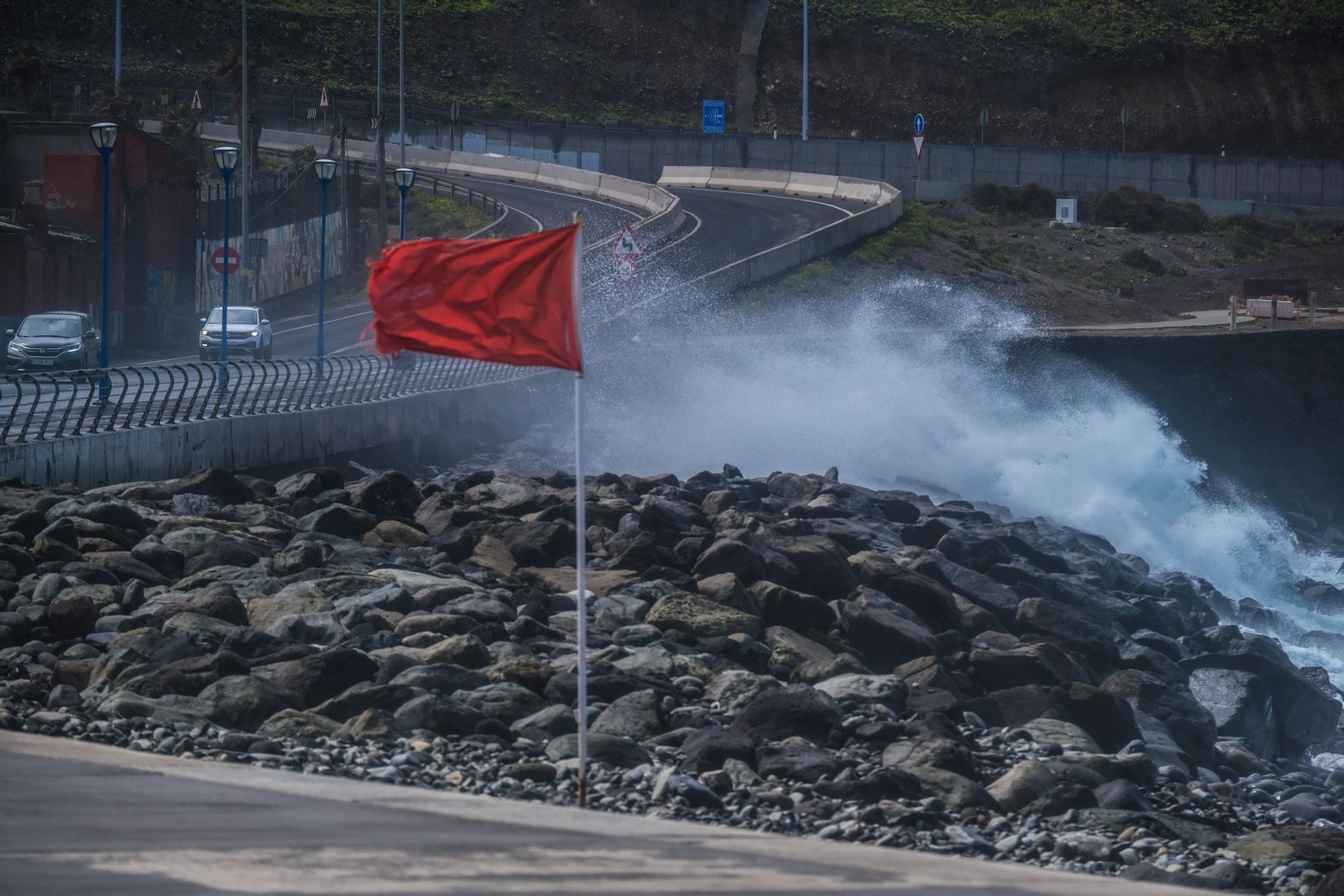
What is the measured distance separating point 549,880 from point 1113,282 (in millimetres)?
49721

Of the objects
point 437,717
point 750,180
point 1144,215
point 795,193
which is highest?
point 750,180

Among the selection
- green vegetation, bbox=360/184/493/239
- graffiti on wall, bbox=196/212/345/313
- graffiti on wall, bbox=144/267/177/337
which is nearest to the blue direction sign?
green vegetation, bbox=360/184/493/239

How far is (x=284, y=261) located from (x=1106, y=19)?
204 ft

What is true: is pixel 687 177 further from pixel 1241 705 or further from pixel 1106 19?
pixel 1241 705

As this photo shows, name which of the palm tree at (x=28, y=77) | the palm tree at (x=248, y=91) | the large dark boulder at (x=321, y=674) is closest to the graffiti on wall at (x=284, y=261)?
the palm tree at (x=248, y=91)

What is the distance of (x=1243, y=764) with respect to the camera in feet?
46.6

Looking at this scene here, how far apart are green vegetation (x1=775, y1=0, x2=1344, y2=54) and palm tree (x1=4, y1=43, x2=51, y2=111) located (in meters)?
48.6

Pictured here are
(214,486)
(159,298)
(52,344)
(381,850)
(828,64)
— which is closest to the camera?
(381,850)

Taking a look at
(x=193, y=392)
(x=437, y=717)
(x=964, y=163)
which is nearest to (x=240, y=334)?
(x=193, y=392)

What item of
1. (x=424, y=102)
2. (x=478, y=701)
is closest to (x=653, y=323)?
(x=478, y=701)

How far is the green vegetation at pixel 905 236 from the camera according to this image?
1925 inches

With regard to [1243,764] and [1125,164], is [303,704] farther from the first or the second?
[1125,164]

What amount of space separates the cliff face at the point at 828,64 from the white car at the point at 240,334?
47.3 m

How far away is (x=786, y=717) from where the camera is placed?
1084 cm
